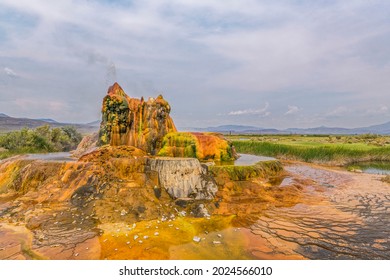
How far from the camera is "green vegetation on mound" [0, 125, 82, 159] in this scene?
21.4 m

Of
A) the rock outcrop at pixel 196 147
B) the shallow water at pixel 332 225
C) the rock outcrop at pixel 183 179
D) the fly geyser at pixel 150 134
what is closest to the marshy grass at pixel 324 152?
the shallow water at pixel 332 225

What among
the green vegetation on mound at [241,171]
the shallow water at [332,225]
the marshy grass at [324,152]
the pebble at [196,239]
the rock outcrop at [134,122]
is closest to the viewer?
the shallow water at [332,225]

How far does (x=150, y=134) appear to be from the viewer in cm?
1415

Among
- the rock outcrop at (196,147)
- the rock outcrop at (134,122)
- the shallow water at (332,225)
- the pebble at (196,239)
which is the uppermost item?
the rock outcrop at (134,122)

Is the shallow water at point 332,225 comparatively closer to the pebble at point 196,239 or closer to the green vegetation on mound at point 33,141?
the pebble at point 196,239

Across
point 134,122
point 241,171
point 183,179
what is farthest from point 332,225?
point 134,122

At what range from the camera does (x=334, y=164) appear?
2188 cm

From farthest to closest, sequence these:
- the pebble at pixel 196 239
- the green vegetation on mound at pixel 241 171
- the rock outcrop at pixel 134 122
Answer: the rock outcrop at pixel 134 122
the green vegetation on mound at pixel 241 171
the pebble at pixel 196 239

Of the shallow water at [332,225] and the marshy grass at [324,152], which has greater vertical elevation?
the marshy grass at [324,152]

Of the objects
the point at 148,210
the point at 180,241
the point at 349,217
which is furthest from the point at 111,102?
the point at 349,217

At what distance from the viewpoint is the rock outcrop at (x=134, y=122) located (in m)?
14.1

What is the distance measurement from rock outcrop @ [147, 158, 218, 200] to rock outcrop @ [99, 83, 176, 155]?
13.0 feet

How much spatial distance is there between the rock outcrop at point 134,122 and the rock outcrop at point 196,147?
0.79 metres

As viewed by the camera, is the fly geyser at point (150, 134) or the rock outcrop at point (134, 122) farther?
the rock outcrop at point (134, 122)
